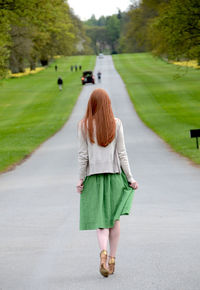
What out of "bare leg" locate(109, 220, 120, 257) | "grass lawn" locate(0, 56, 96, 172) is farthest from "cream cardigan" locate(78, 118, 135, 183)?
"grass lawn" locate(0, 56, 96, 172)

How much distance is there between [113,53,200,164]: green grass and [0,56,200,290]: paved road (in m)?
5.16

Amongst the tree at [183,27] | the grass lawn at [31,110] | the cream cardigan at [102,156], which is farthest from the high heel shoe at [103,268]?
the tree at [183,27]

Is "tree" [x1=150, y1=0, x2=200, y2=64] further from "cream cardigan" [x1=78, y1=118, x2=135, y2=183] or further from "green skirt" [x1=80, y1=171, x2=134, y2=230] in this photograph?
"green skirt" [x1=80, y1=171, x2=134, y2=230]

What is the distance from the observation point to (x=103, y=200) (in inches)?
265

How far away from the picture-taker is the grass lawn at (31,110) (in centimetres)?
2809

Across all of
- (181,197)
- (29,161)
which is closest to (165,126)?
(29,161)

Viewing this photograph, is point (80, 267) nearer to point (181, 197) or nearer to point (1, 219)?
point (1, 219)

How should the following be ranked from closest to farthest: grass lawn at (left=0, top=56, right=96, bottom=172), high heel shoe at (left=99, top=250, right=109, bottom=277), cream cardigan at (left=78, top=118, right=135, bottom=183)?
high heel shoe at (left=99, top=250, right=109, bottom=277) < cream cardigan at (left=78, top=118, right=135, bottom=183) < grass lawn at (left=0, top=56, right=96, bottom=172)

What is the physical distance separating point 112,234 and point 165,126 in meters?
29.0

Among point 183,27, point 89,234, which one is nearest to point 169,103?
point 183,27

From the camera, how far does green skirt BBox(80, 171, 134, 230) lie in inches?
263

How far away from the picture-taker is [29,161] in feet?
72.1

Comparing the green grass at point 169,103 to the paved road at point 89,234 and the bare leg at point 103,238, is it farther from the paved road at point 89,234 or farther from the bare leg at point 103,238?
the bare leg at point 103,238

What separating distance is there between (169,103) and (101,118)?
153 ft
